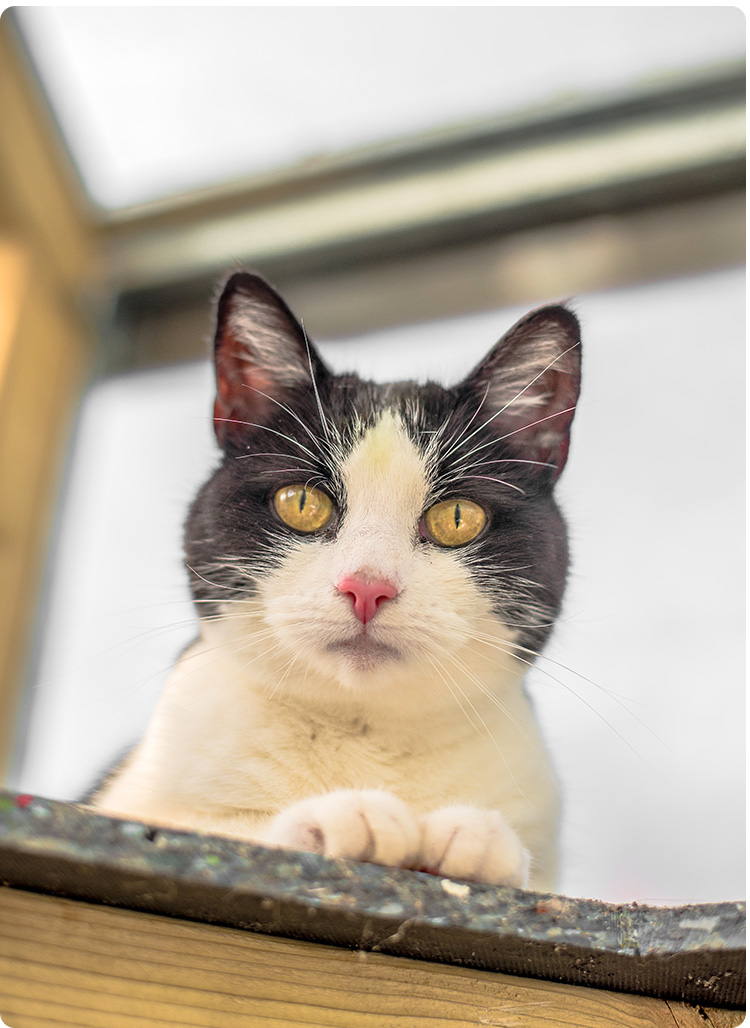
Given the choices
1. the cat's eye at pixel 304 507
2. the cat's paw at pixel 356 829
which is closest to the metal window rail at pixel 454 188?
the cat's eye at pixel 304 507

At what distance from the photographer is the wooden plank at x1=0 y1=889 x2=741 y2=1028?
0.57 m

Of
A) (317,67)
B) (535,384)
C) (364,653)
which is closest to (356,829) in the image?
(364,653)

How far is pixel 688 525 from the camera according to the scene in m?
1.32

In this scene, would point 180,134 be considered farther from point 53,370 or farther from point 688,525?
point 688,525

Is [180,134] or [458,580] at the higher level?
[180,134]

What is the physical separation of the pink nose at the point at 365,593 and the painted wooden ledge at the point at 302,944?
0.91ft

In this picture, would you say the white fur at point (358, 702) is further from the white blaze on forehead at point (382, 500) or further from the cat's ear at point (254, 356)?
the cat's ear at point (254, 356)

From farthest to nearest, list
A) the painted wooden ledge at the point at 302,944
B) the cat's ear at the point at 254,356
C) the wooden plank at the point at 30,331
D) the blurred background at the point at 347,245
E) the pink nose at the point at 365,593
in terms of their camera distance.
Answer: the wooden plank at the point at 30,331 < the blurred background at the point at 347,245 < the cat's ear at the point at 254,356 < the pink nose at the point at 365,593 < the painted wooden ledge at the point at 302,944

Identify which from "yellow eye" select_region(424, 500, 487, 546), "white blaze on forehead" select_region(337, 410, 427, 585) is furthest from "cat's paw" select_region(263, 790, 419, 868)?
"yellow eye" select_region(424, 500, 487, 546)

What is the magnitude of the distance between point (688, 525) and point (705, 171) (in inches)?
34.8

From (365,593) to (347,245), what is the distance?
127cm

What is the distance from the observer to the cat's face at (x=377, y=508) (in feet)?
2.76

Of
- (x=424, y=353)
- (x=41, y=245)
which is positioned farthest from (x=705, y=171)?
(x=41, y=245)

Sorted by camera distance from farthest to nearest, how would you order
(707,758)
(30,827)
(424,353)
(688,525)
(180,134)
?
(180,134)
(424,353)
(688,525)
(707,758)
(30,827)
